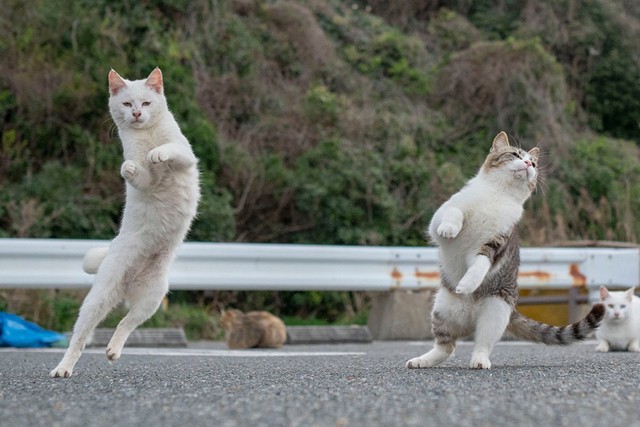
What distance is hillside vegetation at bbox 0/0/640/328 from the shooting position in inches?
457

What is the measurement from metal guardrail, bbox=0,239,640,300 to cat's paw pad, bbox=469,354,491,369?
3759mm

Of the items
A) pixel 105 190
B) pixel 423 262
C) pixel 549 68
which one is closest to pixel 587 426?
pixel 423 262

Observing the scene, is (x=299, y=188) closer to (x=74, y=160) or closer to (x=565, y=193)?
(x=74, y=160)

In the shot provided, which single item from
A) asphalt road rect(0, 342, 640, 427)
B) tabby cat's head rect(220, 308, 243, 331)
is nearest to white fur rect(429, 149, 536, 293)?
asphalt road rect(0, 342, 640, 427)

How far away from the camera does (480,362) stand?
4.70 meters

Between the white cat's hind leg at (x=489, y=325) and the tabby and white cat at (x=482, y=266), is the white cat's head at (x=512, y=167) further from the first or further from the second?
the white cat's hind leg at (x=489, y=325)

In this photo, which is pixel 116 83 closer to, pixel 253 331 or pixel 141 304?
pixel 141 304

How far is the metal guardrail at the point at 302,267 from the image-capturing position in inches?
303

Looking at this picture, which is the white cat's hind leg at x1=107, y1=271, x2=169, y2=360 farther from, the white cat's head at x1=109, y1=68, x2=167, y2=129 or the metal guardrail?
the metal guardrail

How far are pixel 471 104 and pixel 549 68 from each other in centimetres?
148

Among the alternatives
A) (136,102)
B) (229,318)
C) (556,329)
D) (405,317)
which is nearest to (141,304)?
(136,102)

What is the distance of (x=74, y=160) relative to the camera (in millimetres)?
11992

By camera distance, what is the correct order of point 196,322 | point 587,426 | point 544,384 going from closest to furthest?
point 587,426 < point 544,384 < point 196,322

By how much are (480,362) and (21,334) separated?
13.8ft
